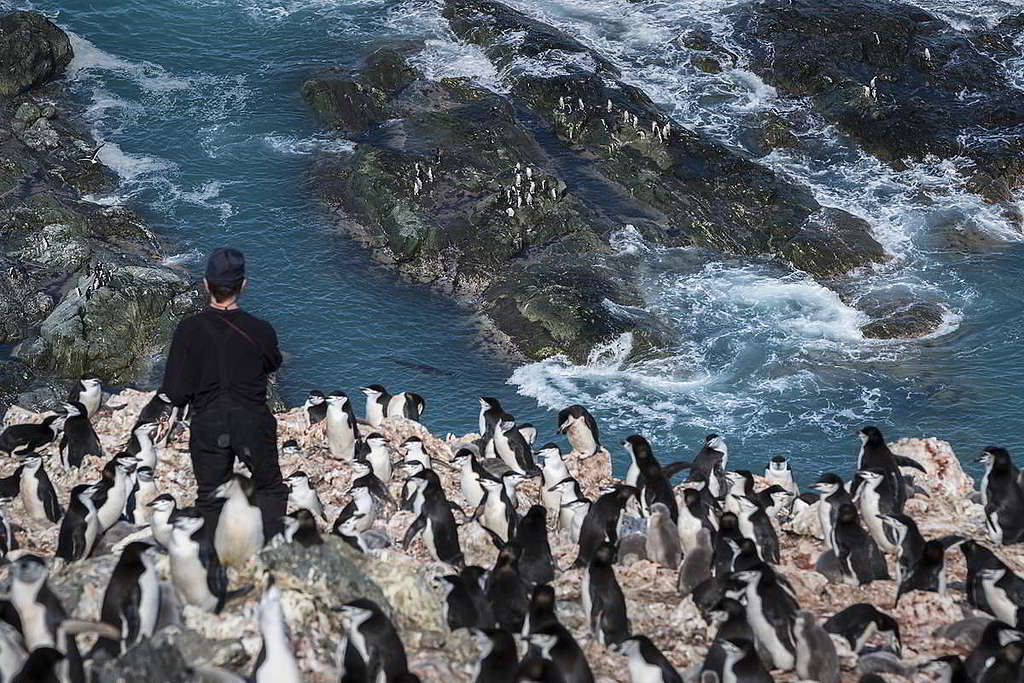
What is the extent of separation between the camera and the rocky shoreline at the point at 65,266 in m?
30.9

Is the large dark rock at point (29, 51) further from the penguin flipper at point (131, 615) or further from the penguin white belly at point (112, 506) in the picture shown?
the penguin flipper at point (131, 615)

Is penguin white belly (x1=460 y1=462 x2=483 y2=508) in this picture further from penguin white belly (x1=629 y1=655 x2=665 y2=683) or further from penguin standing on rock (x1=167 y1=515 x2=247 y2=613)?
penguin standing on rock (x1=167 y1=515 x2=247 y2=613)

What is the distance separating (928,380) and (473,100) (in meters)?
19.1

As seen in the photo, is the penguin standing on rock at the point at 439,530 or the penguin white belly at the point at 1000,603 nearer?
the penguin white belly at the point at 1000,603

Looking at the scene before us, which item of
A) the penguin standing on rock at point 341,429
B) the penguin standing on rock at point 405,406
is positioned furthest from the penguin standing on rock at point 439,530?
the penguin standing on rock at point 405,406

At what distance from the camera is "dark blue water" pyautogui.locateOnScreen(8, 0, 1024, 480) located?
102ft

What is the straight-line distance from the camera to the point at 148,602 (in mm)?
11188

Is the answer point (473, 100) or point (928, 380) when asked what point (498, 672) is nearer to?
point (928, 380)

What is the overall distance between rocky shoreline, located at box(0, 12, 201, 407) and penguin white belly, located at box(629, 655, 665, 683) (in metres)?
20.9

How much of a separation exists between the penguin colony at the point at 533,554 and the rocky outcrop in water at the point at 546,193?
11.6 metres

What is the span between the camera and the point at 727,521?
15.5 meters

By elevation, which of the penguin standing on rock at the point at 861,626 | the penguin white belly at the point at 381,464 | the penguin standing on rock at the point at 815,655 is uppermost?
the penguin standing on rock at the point at 815,655

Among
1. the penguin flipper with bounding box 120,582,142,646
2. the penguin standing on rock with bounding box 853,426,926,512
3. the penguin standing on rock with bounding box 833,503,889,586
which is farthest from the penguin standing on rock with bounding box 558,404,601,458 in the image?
the penguin flipper with bounding box 120,582,142,646

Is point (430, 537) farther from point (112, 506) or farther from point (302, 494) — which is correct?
point (112, 506)
